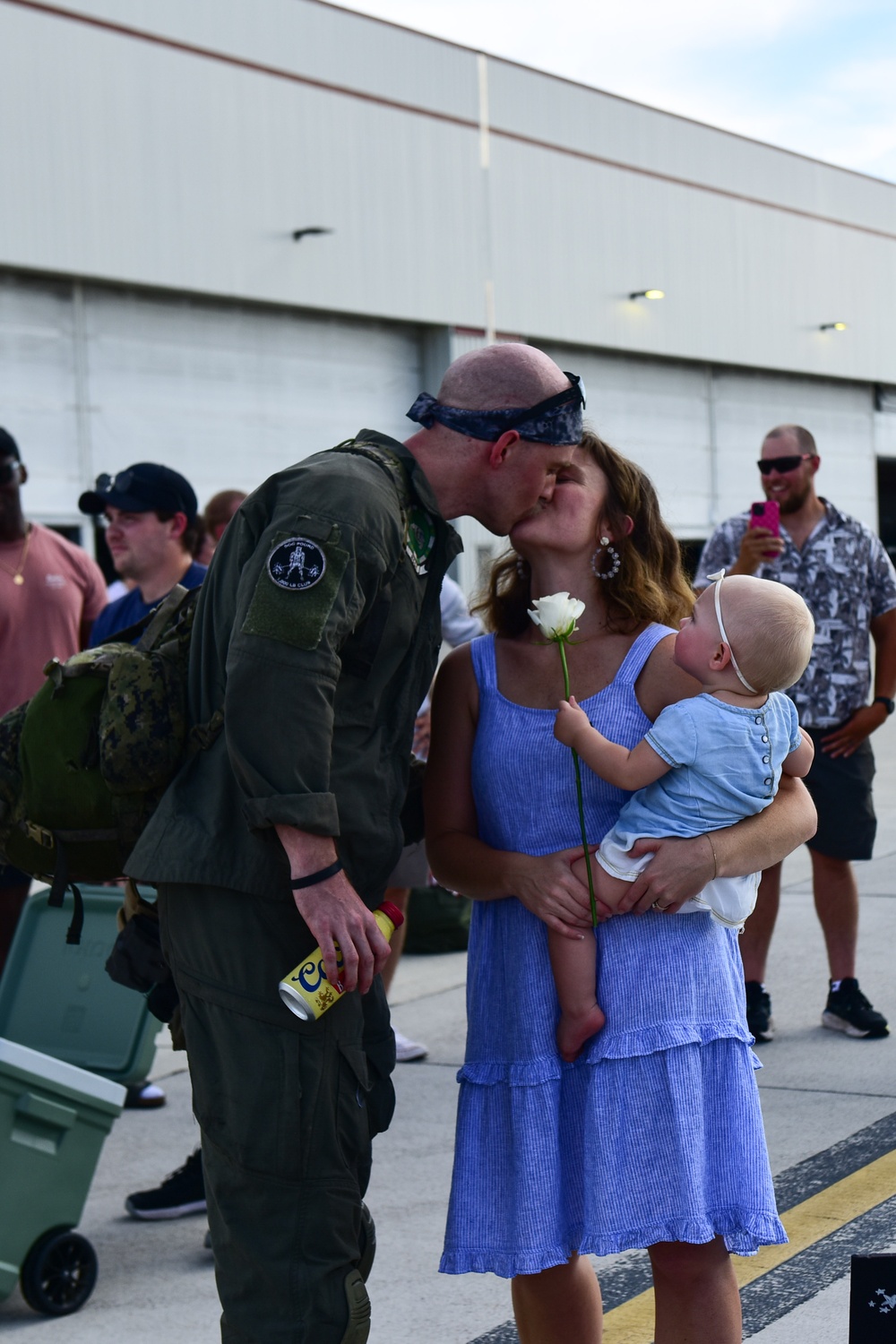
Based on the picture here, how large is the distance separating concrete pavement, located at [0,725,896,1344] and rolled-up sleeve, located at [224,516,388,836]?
5.56 feet

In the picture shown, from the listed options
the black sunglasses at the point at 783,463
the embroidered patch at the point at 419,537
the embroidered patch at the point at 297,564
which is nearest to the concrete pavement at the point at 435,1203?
the embroidered patch at the point at 419,537

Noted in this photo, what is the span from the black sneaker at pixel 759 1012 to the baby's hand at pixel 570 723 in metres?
3.08

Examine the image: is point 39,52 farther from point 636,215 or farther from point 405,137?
point 636,215

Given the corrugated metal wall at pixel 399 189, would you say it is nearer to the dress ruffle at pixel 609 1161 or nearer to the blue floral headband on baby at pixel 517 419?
the blue floral headband on baby at pixel 517 419

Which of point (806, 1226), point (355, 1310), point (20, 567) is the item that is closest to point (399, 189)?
point (20, 567)

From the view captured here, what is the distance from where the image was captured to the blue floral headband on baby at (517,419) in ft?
8.48

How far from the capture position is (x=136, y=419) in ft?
51.3

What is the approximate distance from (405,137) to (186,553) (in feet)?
49.8

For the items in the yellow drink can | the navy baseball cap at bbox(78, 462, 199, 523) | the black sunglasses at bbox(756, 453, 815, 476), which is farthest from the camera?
the black sunglasses at bbox(756, 453, 815, 476)

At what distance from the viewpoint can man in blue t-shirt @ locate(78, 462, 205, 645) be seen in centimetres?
452

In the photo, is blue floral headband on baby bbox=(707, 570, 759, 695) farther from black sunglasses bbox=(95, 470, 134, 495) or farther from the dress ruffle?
black sunglasses bbox=(95, 470, 134, 495)

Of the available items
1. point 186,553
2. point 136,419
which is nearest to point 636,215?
point 136,419

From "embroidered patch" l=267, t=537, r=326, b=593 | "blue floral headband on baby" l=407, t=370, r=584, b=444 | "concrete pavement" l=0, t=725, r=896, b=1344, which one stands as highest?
"blue floral headband on baby" l=407, t=370, r=584, b=444

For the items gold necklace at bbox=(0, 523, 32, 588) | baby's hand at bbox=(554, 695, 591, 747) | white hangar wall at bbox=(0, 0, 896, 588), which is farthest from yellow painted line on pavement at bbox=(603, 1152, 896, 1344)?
white hangar wall at bbox=(0, 0, 896, 588)
